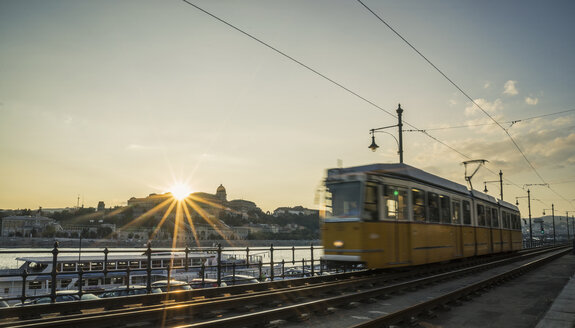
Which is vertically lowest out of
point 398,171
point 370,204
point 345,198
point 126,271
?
point 126,271

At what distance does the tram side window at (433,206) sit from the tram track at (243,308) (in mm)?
2521

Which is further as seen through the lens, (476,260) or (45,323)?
(476,260)

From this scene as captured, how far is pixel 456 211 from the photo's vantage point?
55.1 feet

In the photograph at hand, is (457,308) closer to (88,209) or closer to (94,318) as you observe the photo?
(94,318)

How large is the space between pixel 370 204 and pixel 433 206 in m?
3.69

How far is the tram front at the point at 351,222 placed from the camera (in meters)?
12.2

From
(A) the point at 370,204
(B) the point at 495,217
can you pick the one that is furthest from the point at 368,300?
(B) the point at 495,217

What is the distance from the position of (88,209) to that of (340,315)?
19839cm

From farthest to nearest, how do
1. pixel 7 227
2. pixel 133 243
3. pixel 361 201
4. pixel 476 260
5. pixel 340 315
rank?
pixel 7 227 → pixel 133 243 → pixel 476 260 → pixel 361 201 → pixel 340 315

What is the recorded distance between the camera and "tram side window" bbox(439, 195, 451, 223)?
1557cm

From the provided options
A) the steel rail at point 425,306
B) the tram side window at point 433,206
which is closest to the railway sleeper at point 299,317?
the steel rail at point 425,306

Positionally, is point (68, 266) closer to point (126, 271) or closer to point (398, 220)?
point (126, 271)

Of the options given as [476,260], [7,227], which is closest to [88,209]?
[7,227]

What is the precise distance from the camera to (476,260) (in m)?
20.9
